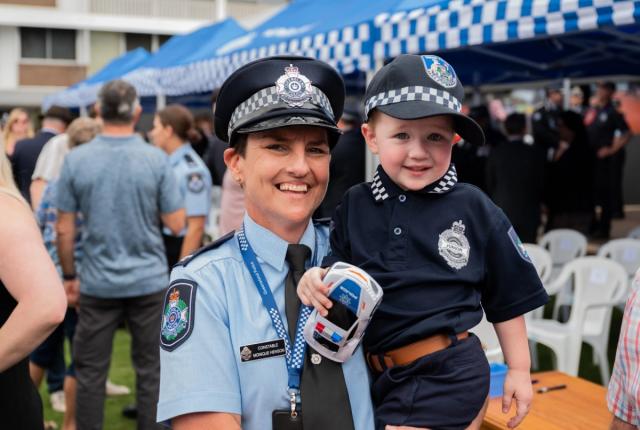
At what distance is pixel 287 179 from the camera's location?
5.08ft

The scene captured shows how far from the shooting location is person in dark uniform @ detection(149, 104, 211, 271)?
16.1ft

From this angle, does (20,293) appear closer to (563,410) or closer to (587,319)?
(563,410)

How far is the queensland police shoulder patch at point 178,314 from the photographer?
1.46 metres

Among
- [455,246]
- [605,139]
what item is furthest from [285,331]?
[605,139]

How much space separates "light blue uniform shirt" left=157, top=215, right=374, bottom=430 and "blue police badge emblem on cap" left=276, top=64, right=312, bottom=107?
1.13 ft

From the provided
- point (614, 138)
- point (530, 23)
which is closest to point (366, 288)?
point (530, 23)

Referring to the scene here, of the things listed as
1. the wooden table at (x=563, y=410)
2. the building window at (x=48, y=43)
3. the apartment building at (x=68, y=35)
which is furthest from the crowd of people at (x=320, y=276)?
the building window at (x=48, y=43)

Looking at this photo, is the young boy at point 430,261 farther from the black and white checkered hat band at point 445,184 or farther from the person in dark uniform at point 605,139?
the person in dark uniform at point 605,139

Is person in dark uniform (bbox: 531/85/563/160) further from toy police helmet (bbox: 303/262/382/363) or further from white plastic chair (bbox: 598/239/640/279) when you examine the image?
toy police helmet (bbox: 303/262/382/363)

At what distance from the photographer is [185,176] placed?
5.02 m

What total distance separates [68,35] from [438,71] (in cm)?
3243

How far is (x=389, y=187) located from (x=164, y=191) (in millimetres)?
2611

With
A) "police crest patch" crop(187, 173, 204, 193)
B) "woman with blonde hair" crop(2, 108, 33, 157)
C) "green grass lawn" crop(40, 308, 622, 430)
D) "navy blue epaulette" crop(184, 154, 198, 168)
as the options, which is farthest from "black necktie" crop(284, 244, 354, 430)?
"woman with blonde hair" crop(2, 108, 33, 157)

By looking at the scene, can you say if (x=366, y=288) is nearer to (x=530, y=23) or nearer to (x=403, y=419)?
(x=403, y=419)
